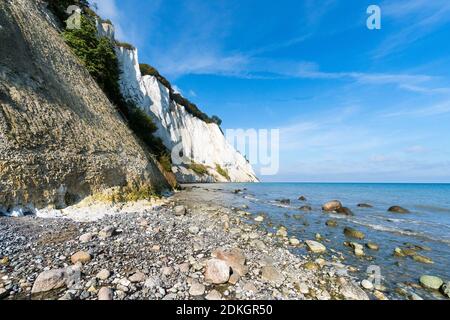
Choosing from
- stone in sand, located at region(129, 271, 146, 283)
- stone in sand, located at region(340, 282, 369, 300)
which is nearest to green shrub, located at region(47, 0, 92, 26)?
stone in sand, located at region(129, 271, 146, 283)

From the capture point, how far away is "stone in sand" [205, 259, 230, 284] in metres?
4.53

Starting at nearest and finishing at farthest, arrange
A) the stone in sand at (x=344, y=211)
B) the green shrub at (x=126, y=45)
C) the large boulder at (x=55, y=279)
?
the large boulder at (x=55, y=279) < the stone in sand at (x=344, y=211) < the green shrub at (x=126, y=45)

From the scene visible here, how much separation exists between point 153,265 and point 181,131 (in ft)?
173

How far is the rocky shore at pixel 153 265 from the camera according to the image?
4.00 metres

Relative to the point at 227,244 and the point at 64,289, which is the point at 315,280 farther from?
the point at 64,289

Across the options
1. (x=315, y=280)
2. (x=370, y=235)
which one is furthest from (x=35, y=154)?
(x=370, y=235)

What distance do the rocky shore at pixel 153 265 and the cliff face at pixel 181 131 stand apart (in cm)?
3356

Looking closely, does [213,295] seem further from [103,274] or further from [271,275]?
[103,274]

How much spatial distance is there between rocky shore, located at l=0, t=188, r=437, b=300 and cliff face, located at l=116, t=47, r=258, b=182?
33555 millimetres

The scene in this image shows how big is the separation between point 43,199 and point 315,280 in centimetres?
981

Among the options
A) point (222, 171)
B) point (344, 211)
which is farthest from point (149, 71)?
point (344, 211)

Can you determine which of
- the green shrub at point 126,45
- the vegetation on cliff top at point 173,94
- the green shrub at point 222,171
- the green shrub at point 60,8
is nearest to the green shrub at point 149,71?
the vegetation on cliff top at point 173,94

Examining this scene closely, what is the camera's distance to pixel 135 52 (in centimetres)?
4312

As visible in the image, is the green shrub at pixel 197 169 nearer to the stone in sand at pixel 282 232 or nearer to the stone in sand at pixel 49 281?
the stone in sand at pixel 282 232
